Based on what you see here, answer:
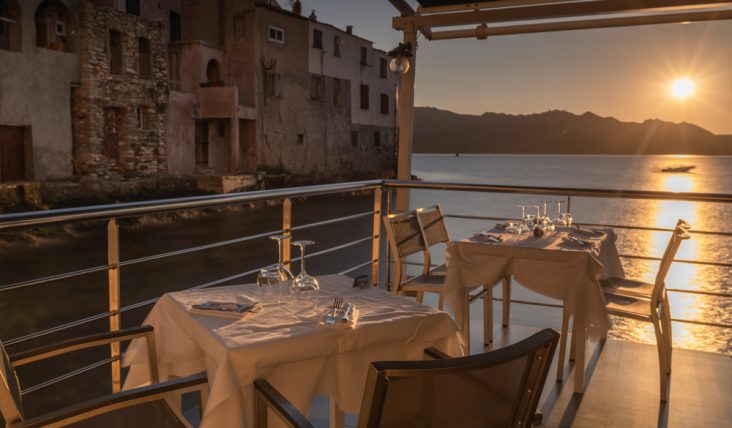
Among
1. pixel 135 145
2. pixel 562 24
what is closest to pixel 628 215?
pixel 135 145

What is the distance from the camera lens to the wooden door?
16.9m

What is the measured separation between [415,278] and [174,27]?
2245cm

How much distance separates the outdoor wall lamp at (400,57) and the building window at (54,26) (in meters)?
16.2

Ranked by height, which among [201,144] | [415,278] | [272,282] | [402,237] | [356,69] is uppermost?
[356,69]

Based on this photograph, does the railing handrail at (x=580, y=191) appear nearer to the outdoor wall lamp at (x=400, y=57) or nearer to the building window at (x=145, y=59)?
the outdoor wall lamp at (x=400, y=57)

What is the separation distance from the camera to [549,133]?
198 feet

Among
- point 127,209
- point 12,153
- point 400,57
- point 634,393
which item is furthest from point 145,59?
point 634,393

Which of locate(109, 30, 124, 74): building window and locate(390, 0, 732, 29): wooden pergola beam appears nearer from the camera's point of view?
locate(390, 0, 732, 29): wooden pergola beam

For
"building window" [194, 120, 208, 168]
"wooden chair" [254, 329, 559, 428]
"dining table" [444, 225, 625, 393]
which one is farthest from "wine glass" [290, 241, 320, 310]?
"building window" [194, 120, 208, 168]

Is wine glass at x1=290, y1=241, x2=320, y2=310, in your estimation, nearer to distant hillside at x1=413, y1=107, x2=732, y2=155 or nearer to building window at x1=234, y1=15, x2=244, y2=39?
building window at x1=234, y1=15, x2=244, y2=39

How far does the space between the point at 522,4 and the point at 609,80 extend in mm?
33393

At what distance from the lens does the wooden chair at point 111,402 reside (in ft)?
4.55

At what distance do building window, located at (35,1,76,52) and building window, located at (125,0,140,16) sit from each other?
110 inches

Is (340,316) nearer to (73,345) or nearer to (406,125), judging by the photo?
(73,345)
